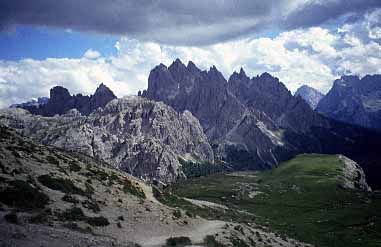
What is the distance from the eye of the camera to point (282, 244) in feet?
240

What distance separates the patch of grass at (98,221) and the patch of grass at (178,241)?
769cm

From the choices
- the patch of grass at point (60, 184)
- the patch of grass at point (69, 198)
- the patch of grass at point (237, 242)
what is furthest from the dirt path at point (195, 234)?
the patch of grass at point (60, 184)

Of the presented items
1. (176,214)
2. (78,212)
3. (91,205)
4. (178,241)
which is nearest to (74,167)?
(91,205)

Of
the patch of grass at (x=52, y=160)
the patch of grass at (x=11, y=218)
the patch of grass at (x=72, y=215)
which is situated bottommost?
the patch of grass at (x=72, y=215)

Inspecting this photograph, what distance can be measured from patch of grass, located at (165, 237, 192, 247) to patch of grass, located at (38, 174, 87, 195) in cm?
1596

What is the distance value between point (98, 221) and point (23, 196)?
871 cm

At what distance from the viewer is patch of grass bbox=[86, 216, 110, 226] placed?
43.1 m

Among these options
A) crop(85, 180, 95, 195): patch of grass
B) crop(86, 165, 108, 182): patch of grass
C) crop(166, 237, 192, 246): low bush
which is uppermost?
crop(86, 165, 108, 182): patch of grass

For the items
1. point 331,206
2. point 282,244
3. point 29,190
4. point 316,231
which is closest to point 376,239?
point 316,231

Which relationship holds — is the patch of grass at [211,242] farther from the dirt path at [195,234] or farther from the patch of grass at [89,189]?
the patch of grass at [89,189]

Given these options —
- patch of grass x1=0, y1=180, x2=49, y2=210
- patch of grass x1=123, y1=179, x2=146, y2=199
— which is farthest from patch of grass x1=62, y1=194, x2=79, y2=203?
patch of grass x1=123, y1=179, x2=146, y2=199

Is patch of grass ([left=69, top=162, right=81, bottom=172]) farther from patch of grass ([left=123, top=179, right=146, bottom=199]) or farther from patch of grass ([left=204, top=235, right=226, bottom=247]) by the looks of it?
patch of grass ([left=204, top=235, right=226, bottom=247])

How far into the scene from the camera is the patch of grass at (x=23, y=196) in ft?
130

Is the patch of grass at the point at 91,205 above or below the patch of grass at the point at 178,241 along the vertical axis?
above
